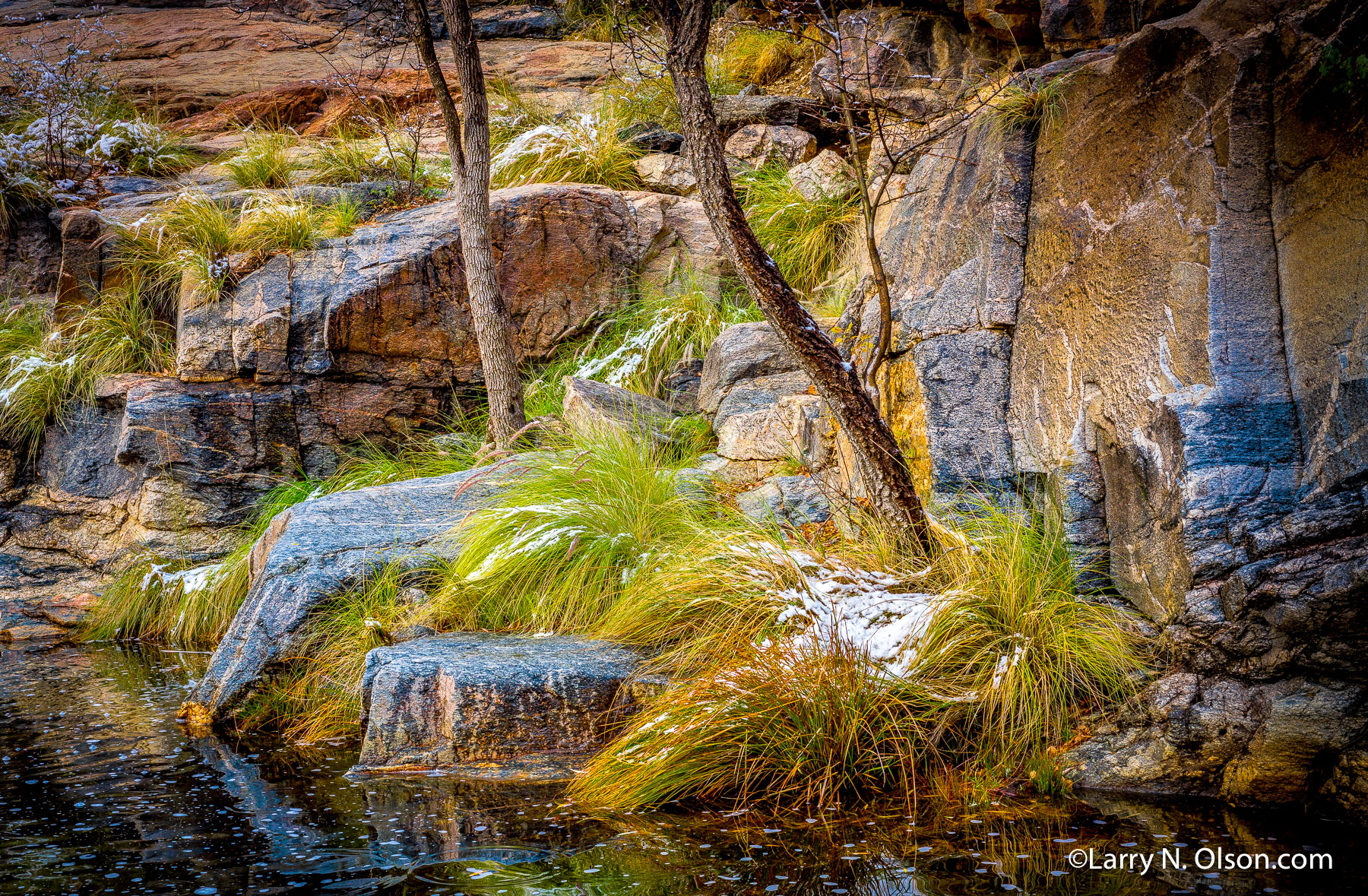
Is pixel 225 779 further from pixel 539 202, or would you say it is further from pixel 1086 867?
pixel 539 202

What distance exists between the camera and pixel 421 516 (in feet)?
16.9

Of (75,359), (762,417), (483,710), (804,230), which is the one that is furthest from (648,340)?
(75,359)

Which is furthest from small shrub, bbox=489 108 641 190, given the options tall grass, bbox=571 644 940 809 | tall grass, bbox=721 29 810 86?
tall grass, bbox=571 644 940 809

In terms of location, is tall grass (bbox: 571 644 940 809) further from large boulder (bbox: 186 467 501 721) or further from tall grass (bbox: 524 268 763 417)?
tall grass (bbox: 524 268 763 417)

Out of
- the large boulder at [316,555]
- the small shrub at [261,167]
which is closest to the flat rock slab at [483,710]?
the large boulder at [316,555]

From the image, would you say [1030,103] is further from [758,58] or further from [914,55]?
[758,58]

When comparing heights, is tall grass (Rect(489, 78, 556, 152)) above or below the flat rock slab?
above

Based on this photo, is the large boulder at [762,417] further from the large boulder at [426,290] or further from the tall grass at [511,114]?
the tall grass at [511,114]

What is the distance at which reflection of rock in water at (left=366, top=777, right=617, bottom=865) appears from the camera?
2.72 m

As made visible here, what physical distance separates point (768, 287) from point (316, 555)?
2687mm

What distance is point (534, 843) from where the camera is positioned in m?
2.76

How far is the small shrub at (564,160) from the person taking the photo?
8070 millimetres

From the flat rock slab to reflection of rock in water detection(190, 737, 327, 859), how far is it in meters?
0.39

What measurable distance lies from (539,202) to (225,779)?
516 centimetres
